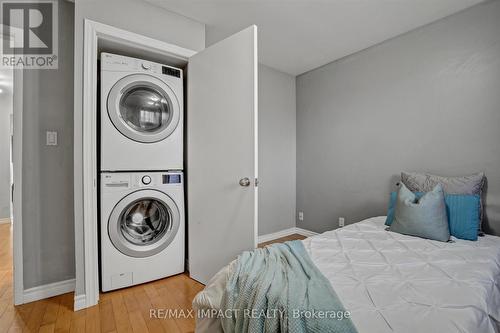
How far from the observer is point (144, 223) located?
84.9 inches

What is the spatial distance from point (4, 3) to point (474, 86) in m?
3.74

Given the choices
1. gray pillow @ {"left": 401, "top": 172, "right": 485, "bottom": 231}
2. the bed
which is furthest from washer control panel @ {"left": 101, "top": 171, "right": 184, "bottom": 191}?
gray pillow @ {"left": 401, "top": 172, "right": 485, "bottom": 231}

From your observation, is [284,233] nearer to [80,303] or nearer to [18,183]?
[80,303]

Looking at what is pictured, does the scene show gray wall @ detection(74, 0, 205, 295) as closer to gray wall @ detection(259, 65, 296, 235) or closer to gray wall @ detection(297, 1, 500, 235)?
gray wall @ detection(259, 65, 296, 235)

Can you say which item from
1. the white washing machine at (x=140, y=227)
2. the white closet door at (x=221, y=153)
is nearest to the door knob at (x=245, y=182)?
the white closet door at (x=221, y=153)

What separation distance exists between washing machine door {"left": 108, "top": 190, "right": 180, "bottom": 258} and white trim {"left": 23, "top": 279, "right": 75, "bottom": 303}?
1.75ft

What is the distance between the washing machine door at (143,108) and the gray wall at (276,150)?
138 centimetres

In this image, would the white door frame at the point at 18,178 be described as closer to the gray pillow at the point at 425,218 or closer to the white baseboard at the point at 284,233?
the white baseboard at the point at 284,233

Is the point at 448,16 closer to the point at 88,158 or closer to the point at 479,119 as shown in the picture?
the point at 479,119

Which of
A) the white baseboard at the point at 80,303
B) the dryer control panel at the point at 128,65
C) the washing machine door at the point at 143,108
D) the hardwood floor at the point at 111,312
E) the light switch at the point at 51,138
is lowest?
the hardwood floor at the point at 111,312

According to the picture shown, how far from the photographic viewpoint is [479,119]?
6.40 feet

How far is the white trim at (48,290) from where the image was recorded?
1.80m

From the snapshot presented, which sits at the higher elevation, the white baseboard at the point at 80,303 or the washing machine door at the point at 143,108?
the washing machine door at the point at 143,108

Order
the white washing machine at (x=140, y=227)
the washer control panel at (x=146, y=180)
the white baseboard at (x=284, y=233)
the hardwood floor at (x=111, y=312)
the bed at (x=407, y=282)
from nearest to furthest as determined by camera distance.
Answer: the bed at (x=407, y=282)
the hardwood floor at (x=111, y=312)
the white washing machine at (x=140, y=227)
the washer control panel at (x=146, y=180)
the white baseboard at (x=284, y=233)
